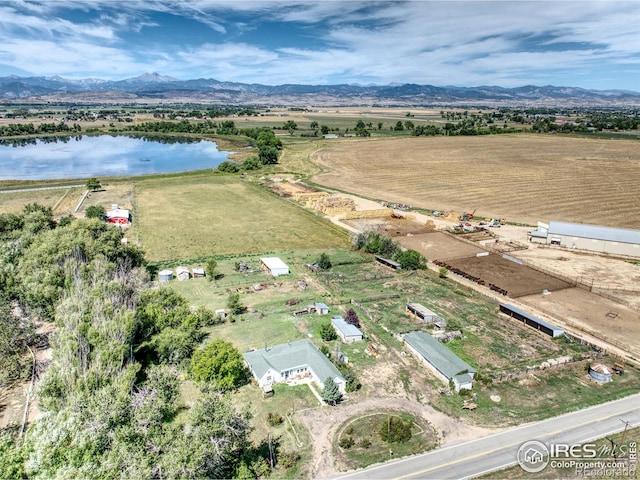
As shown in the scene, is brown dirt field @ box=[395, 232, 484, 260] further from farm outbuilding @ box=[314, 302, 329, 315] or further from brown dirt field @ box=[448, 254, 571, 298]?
farm outbuilding @ box=[314, 302, 329, 315]

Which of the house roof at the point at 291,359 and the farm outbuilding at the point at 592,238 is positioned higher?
the farm outbuilding at the point at 592,238

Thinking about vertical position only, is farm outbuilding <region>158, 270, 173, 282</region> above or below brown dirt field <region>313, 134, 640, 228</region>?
below

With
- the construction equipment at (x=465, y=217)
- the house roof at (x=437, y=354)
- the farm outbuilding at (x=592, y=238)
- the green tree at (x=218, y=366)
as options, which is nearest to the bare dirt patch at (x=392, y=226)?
the construction equipment at (x=465, y=217)

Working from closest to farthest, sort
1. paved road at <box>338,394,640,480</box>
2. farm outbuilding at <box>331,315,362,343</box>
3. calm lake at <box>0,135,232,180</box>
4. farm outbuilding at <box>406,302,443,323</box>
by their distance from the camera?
paved road at <box>338,394,640,480</box> → farm outbuilding at <box>331,315,362,343</box> → farm outbuilding at <box>406,302,443,323</box> → calm lake at <box>0,135,232,180</box>

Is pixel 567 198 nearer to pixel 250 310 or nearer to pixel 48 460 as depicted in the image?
pixel 250 310

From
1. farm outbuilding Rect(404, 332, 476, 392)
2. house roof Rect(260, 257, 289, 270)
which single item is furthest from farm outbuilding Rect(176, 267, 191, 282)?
farm outbuilding Rect(404, 332, 476, 392)

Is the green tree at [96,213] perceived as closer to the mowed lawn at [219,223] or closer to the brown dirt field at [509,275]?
the mowed lawn at [219,223]

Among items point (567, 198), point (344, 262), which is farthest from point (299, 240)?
point (567, 198)
